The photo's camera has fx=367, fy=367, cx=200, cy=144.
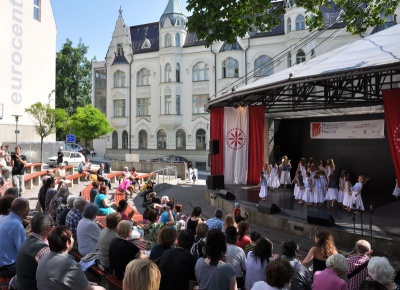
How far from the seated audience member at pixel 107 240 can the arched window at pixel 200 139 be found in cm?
3380

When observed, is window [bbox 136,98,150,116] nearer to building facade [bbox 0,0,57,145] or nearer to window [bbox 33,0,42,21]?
building facade [bbox 0,0,57,145]

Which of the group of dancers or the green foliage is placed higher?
the green foliage

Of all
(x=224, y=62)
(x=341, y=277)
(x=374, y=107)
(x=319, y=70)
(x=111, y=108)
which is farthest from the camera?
(x=111, y=108)

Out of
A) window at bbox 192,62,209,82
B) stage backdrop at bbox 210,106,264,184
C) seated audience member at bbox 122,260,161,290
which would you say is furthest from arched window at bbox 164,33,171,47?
seated audience member at bbox 122,260,161,290

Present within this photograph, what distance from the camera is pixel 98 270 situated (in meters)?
5.53

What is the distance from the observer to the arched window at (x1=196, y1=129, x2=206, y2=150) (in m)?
39.6

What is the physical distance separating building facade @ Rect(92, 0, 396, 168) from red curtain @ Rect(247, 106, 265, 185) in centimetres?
1750

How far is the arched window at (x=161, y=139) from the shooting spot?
4150 centimetres

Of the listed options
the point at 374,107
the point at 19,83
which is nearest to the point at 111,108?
the point at 19,83

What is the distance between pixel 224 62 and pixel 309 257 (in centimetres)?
3483

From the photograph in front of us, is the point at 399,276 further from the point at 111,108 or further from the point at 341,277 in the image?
the point at 111,108

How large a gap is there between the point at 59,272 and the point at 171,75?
38052 mm

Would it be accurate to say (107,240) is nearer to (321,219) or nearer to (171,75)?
(321,219)

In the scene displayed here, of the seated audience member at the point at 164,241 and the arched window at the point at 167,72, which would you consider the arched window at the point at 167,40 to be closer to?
the arched window at the point at 167,72
